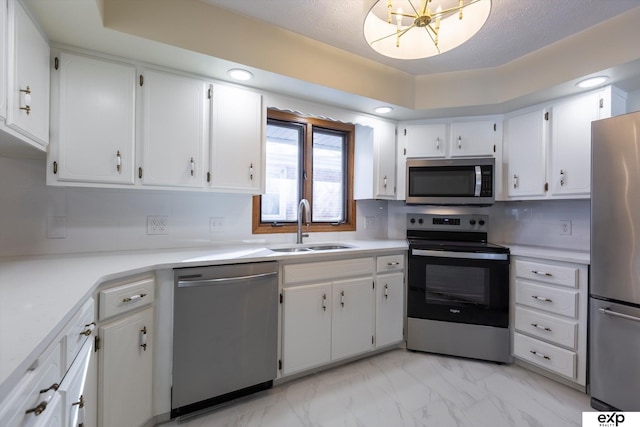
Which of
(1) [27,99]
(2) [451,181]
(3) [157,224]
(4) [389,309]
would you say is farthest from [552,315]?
(1) [27,99]

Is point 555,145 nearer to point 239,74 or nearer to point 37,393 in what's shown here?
point 239,74

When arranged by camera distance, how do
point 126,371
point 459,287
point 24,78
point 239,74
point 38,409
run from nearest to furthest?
point 38,409
point 24,78
point 126,371
point 239,74
point 459,287

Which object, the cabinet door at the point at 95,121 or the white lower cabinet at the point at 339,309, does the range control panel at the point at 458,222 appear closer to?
the white lower cabinet at the point at 339,309

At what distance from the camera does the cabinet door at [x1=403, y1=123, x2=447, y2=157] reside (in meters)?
2.74

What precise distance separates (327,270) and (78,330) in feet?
4.71

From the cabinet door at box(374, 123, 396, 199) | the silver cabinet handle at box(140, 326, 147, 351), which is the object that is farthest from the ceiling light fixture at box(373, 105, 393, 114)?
the silver cabinet handle at box(140, 326, 147, 351)

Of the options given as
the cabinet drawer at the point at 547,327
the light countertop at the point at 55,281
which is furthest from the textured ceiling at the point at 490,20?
the cabinet drawer at the point at 547,327

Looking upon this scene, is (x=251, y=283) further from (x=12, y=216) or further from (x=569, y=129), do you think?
(x=569, y=129)

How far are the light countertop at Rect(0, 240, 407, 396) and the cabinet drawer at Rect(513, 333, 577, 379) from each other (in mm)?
1367

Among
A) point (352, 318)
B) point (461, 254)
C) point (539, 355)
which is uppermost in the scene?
point (461, 254)

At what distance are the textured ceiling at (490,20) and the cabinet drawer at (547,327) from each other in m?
1.99

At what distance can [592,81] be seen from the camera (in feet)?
6.45

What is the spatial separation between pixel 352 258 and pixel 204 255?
1.09 meters

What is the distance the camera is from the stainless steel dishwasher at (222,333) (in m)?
1.62
